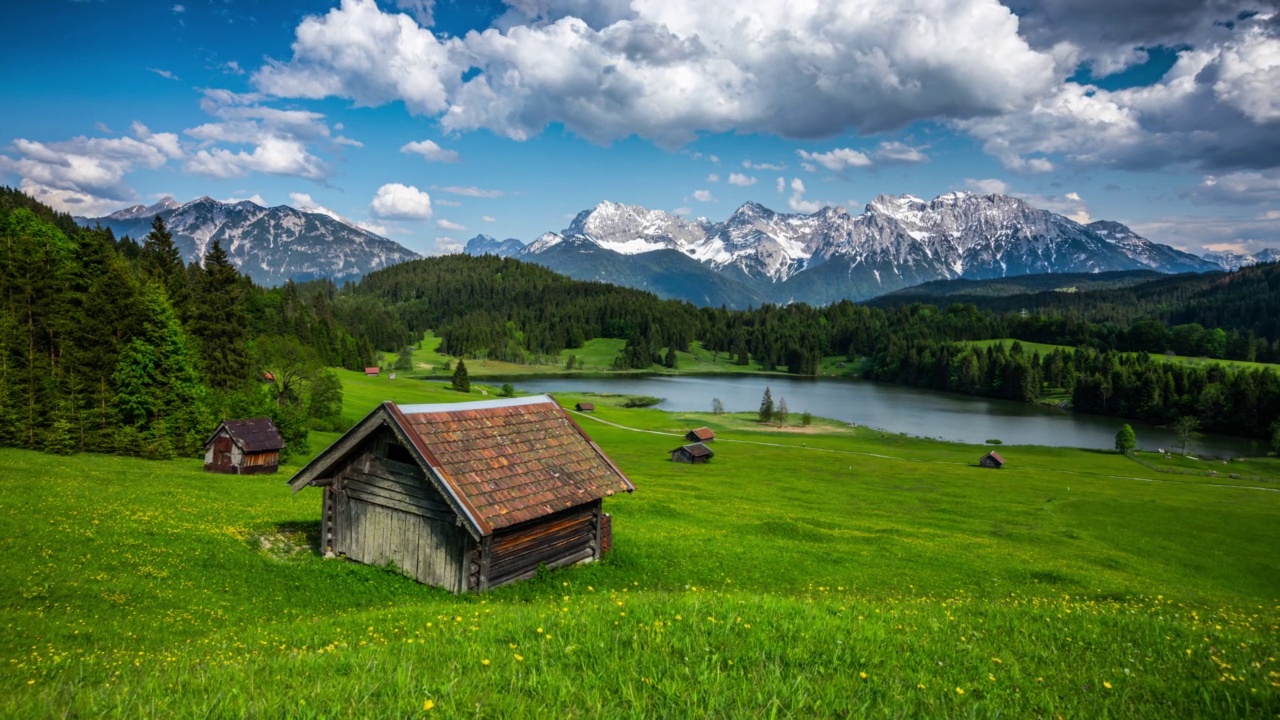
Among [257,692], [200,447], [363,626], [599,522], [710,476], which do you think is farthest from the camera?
[710,476]

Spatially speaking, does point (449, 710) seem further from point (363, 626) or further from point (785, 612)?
point (363, 626)

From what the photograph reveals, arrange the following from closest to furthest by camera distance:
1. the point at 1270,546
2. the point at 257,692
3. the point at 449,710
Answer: the point at 449,710 < the point at 257,692 < the point at 1270,546

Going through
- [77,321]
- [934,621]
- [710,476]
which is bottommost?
[710,476]

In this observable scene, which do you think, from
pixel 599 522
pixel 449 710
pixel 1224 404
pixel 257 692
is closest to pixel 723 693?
pixel 449 710

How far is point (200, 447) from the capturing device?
5178cm

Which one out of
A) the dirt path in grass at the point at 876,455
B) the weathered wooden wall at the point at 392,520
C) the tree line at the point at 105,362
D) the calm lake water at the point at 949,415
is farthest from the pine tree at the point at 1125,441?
the tree line at the point at 105,362

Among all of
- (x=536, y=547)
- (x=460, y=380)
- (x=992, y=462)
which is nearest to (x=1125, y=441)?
(x=992, y=462)

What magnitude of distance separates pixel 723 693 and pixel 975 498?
61.7 meters

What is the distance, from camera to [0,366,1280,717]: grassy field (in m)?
7.20

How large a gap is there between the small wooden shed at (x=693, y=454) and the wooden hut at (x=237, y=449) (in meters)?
45.4

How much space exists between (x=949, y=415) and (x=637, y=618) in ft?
523

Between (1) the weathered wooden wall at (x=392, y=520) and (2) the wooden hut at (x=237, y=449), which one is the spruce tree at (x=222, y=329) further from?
(1) the weathered wooden wall at (x=392, y=520)

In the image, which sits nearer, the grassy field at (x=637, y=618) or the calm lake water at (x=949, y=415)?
the grassy field at (x=637, y=618)

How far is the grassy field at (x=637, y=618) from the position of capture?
720cm
